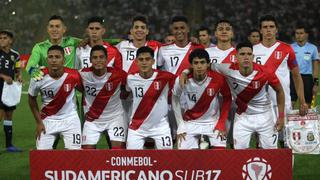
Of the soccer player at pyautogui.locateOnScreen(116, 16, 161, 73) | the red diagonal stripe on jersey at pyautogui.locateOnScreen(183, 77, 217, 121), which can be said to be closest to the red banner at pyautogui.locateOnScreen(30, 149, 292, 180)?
the red diagonal stripe on jersey at pyautogui.locateOnScreen(183, 77, 217, 121)

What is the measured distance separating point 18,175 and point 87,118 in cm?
144

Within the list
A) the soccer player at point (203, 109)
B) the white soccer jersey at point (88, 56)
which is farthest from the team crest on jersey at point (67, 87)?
the soccer player at point (203, 109)

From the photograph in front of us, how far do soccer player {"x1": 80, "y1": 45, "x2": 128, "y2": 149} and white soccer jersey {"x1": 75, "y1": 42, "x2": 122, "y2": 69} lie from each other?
0.44 m

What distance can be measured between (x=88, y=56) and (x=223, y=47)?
1.68 m

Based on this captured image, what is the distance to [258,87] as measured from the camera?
7.46 meters

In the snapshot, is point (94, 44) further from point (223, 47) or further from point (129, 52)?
point (223, 47)

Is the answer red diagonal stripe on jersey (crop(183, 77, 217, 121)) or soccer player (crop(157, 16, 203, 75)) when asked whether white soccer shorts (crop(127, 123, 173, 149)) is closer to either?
red diagonal stripe on jersey (crop(183, 77, 217, 121))

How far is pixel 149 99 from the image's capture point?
7.48 m

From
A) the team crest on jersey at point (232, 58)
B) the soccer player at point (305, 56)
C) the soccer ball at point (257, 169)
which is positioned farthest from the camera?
the soccer player at point (305, 56)

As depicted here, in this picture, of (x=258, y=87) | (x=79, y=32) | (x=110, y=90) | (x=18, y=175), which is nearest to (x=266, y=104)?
(x=258, y=87)

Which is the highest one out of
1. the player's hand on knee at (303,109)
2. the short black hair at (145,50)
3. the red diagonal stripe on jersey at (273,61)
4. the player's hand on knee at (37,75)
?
the short black hair at (145,50)

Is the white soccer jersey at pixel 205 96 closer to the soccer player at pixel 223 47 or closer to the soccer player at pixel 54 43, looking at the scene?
the soccer player at pixel 223 47

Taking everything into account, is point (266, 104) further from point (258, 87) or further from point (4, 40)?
point (4, 40)

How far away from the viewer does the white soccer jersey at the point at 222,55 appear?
7969 millimetres
